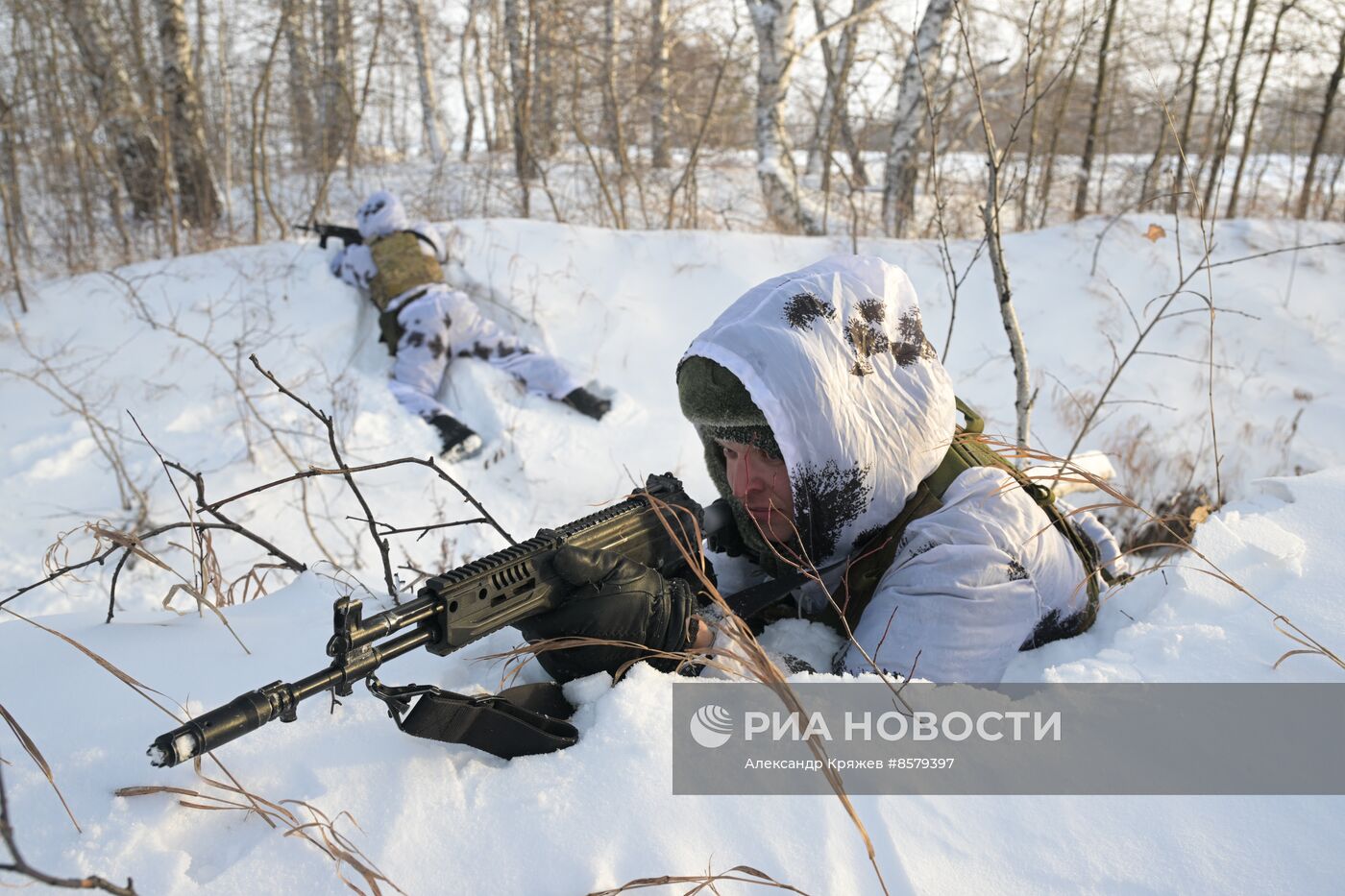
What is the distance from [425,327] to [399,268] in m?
0.59

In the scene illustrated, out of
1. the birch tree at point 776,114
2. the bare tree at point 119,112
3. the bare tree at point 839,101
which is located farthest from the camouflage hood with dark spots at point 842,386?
the bare tree at point 119,112

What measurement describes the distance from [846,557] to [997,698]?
0.51 metres

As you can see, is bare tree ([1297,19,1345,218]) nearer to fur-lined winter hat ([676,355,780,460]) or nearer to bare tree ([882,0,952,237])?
bare tree ([882,0,952,237])

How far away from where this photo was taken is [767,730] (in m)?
1.10

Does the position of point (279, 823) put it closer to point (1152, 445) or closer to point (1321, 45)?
point (1152, 445)

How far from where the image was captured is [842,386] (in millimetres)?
1480

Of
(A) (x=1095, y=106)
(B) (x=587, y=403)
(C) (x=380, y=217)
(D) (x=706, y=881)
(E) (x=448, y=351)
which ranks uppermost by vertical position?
(A) (x=1095, y=106)

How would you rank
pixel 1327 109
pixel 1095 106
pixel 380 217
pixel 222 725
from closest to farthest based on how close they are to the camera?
1. pixel 222 725
2. pixel 380 217
3. pixel 1327 109
4. pixel 1095 106

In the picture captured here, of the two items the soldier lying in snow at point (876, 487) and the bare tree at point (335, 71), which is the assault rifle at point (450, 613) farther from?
the bare tree at point (335, 71)

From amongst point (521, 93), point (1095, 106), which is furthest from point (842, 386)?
point (1095, 106)

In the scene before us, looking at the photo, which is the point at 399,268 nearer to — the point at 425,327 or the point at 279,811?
the point at 425,327

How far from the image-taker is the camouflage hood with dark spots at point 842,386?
4.79ft

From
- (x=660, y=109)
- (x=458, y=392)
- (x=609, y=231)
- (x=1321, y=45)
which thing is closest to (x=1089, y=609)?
(x=458, y=392)

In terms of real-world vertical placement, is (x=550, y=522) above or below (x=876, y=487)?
below
